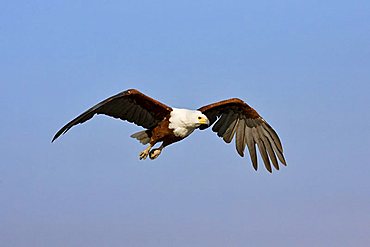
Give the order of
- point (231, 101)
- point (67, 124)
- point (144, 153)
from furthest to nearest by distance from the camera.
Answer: point (231, 101) → point (144, 153) → point (67, 124)

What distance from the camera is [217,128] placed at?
16.4 metres

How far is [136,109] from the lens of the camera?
47.1 feet

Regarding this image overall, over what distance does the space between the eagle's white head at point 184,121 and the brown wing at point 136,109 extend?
0.73ft

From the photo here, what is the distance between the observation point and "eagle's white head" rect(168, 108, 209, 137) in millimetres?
14000

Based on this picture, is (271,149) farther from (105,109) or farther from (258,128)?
(105,109)

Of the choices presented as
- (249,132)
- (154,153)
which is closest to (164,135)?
(154,153)

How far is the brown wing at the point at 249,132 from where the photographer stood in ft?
53.4

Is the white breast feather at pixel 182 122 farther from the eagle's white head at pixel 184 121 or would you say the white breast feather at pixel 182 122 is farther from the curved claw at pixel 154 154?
the curved claw at pixel 154 154

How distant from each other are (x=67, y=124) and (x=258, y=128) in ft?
16.8

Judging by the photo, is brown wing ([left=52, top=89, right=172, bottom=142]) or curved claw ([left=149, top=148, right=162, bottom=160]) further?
curved claw ([left=149, top=148, right=162, bottom=160])

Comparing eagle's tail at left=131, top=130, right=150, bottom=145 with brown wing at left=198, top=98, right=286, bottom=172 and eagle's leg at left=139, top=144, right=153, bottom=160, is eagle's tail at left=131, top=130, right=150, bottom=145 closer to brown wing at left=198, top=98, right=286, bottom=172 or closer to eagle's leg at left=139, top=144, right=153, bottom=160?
eagle's leg at left=139, top=144, right=153, bottom=160

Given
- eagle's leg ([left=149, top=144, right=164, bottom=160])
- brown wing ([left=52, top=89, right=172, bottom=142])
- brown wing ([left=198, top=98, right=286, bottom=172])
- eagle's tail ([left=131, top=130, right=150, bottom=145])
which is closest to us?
brown wing ([left=52, top=89, right=172, bottom=142])

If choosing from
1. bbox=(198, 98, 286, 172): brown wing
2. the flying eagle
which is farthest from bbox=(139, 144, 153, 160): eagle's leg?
bbox=(198, 98, 286, 172): brown wing

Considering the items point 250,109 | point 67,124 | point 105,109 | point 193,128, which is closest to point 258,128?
point 250,109
